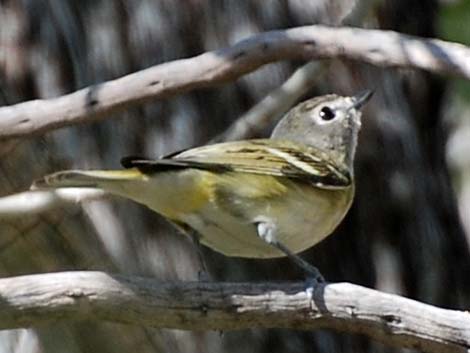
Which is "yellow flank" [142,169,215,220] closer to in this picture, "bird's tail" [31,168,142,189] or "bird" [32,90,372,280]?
"bird" [32,90,372,280]

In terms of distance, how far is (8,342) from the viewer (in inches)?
234

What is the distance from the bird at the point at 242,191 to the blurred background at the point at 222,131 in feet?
1.56

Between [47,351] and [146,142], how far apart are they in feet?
2.96

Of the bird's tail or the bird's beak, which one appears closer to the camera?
the bird's tail

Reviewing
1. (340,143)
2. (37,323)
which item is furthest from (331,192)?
(37,323)

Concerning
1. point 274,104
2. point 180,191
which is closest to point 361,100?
point 274,104

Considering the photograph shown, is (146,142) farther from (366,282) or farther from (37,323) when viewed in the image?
(37,323)

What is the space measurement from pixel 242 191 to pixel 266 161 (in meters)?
0.24

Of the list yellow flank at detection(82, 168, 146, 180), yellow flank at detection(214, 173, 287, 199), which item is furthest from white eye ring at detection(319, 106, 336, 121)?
yellow flank at detection(82, 168, 146, 180)

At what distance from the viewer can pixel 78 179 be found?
4516 mm

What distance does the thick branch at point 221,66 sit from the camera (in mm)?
4930

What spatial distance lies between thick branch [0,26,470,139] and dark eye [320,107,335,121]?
790 mm

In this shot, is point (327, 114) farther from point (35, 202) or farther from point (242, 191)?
point (35, 202)

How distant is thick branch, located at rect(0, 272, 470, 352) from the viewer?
4.25m
